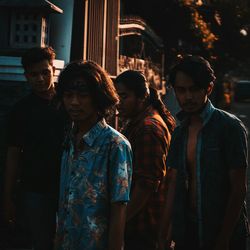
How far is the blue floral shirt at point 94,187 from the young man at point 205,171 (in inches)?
26.1

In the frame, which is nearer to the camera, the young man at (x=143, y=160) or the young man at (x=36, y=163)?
the young man at (x=143, y=160)

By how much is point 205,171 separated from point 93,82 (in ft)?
2.90

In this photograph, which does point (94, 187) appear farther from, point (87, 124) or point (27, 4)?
point (27, 4)

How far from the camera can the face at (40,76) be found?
4836 millimetres

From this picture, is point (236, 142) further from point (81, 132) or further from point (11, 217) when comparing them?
point (11, 217)

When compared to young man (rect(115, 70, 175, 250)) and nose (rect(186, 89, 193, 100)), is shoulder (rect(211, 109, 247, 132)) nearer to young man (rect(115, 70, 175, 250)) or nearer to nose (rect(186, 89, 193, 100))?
nose (rect(186, 89, 193, 100))

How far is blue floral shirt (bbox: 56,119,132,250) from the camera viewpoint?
3.06 metres

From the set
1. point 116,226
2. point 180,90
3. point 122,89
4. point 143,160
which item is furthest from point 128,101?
point 116,226

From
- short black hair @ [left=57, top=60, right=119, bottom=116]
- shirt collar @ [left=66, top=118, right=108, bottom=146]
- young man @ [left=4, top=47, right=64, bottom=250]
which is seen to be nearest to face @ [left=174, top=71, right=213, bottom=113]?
short black hair @ [left=57, top=60, right=119, bottom=116]

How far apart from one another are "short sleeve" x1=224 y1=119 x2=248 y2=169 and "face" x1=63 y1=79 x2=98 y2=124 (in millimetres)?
835

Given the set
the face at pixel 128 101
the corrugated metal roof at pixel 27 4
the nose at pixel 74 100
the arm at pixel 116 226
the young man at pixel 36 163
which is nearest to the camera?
the arm at pixel 116 226

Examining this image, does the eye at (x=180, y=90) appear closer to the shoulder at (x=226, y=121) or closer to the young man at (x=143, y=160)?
the shoulder at (x=226, y=121)

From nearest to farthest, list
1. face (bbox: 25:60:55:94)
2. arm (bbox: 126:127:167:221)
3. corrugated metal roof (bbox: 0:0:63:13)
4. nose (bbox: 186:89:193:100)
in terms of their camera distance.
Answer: nose (bbox: 186:89:193:100) < arm (bbox: 126:127:167:221) < face (bbox: 25:60:55:94) < corrugated metal roof (bbox: 0:0:63:13)

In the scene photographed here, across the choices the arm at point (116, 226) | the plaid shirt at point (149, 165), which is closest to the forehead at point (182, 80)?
the plaid shirt at point (149, 165)
